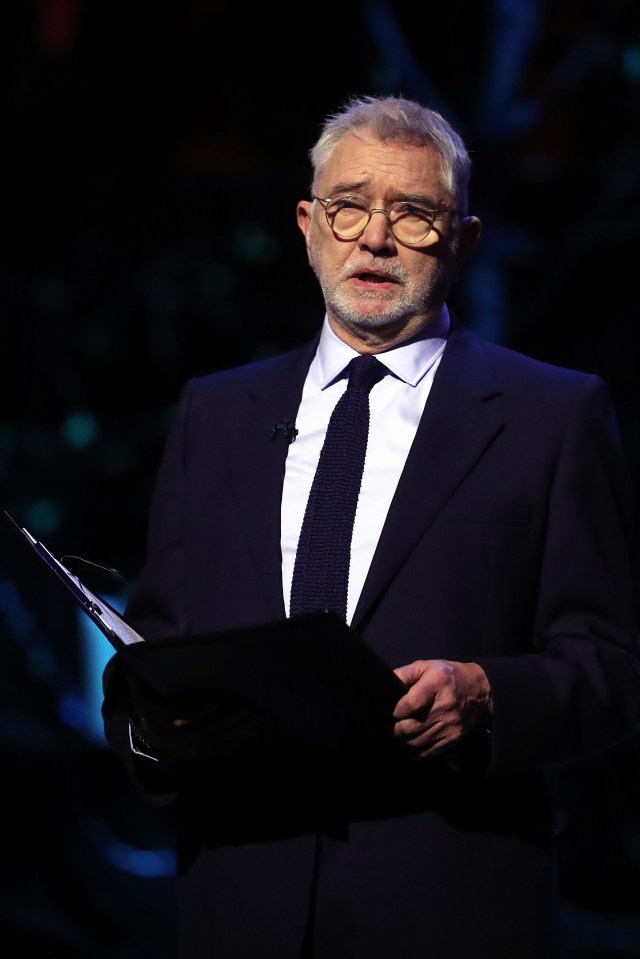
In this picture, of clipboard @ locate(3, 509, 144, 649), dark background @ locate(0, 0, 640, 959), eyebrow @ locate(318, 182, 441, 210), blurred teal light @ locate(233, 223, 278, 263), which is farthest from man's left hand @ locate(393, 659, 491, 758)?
blurred teal light @ locate(233, 223, 278, 263)

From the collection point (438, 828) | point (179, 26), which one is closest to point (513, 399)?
point (438, 828)

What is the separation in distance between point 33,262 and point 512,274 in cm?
119

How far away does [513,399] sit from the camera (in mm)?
1686

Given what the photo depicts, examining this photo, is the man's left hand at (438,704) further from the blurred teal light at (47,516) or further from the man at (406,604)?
the blurred teal light at (47,516)

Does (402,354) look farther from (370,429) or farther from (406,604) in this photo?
(406,604)

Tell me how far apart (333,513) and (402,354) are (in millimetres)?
281

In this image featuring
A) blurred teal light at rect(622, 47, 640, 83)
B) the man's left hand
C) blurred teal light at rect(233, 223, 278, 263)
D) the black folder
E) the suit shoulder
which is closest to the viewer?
the black folder

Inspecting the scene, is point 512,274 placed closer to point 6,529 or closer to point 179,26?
point 179,26

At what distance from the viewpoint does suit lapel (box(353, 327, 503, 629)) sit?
1562mm

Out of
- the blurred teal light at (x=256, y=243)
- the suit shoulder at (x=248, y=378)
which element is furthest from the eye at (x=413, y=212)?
the blurred teal light at (x=256, y=243)

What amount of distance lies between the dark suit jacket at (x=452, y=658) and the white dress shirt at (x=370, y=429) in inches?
1.1

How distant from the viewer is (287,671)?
1.31 meters

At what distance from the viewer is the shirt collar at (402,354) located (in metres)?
1.76

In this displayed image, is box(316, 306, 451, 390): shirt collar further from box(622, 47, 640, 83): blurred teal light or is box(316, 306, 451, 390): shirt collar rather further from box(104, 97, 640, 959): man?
box(622, 47, 640, 83): blurred teal light
